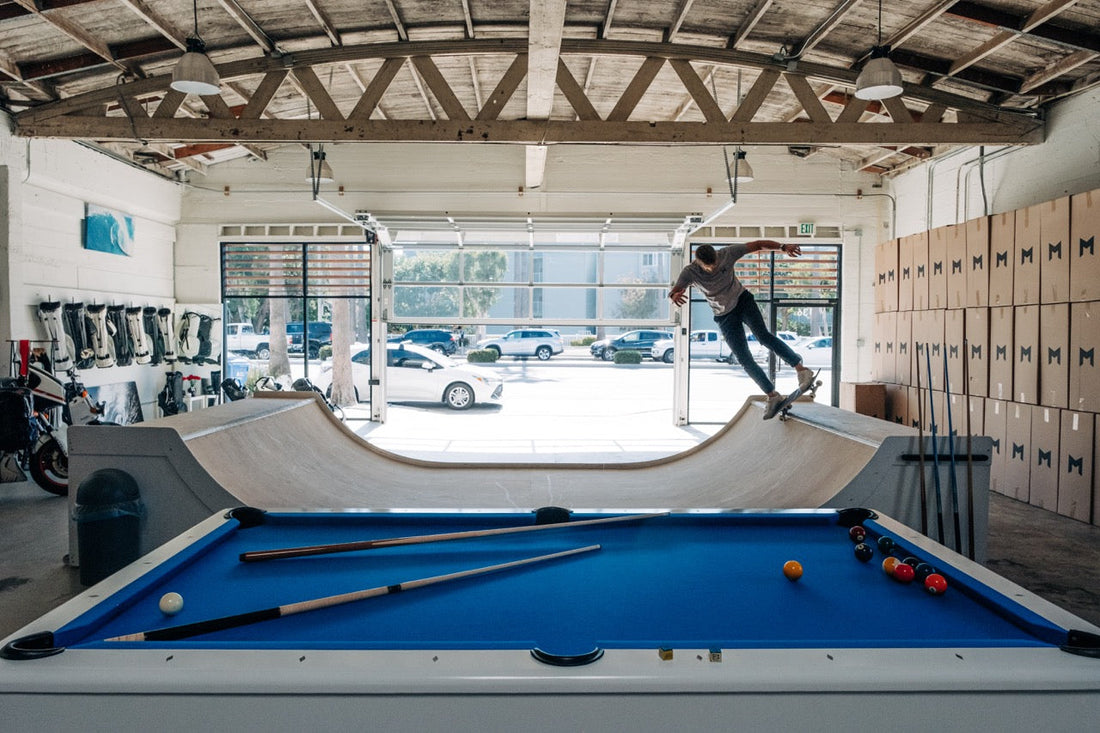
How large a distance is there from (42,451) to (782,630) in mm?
6893

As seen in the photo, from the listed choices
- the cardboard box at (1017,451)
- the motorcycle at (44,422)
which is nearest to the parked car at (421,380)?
the motorcycle at (44,422)

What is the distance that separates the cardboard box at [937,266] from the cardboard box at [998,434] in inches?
50.9

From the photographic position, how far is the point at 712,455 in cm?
600

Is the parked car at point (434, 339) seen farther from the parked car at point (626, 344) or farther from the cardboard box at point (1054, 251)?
the cardboard box at point (1054, 251)

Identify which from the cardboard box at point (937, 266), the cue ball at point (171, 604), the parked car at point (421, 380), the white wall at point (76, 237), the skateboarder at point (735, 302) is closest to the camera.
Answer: the cue ball at point (171, 604)

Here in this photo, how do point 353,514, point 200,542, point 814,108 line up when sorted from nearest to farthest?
point 200,542, point 353,514, point 814,108

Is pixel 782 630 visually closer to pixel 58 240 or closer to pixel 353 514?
pixel 353 514

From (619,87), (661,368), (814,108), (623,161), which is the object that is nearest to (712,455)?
(814,108)

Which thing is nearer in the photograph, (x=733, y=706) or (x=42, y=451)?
(x=733, y=706)

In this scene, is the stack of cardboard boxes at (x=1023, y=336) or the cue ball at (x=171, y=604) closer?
the cue ball at (x=171, y=604)

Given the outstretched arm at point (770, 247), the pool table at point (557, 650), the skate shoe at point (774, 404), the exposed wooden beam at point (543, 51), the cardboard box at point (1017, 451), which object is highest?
the exposed wooden beam at point (543, 51)

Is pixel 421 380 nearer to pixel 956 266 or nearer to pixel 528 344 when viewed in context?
pixel 956 266

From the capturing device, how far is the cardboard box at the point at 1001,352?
666 cm

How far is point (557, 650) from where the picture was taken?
1395mm
